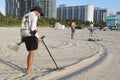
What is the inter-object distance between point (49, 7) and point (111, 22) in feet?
102

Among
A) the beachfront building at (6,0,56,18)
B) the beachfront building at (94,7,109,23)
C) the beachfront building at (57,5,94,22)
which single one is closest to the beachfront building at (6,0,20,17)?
the beachfront building at (6,0,56,18)

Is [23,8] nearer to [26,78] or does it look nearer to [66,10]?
[66,10]

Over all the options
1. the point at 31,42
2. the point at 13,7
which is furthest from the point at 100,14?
the point at 31,42

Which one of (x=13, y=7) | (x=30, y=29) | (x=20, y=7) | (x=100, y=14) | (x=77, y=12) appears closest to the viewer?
(x=30, y=29)

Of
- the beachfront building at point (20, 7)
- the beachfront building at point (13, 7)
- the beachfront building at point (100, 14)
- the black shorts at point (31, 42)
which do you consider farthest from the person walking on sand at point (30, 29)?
the beachfront building at point (100, 14)

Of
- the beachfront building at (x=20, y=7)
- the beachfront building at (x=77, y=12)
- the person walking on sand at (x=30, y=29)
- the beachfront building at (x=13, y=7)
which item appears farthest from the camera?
the beachfront building at (x=77, y=12)

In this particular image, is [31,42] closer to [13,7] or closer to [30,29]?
[30,29]

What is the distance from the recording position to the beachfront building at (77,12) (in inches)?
5281

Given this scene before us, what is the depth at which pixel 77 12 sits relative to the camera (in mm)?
137250

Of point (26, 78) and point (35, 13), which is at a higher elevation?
point (35, 13)

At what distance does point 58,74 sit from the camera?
7172mm

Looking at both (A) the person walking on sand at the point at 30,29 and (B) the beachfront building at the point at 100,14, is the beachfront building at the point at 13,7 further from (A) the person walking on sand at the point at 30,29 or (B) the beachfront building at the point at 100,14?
(A) the person walking on sand at the point at 30,29

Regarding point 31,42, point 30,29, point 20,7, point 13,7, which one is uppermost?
point 13,7

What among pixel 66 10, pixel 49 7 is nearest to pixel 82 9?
pixel 66 10
